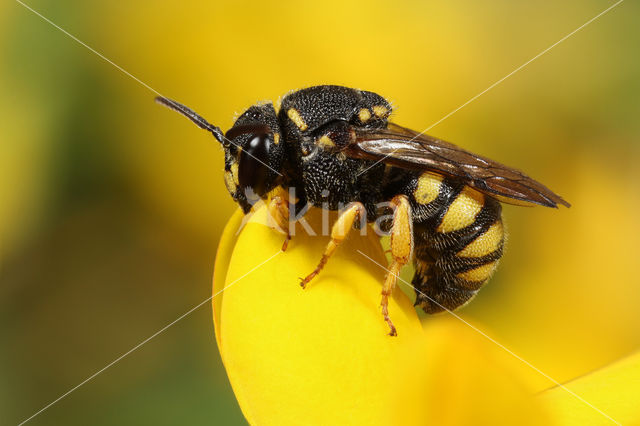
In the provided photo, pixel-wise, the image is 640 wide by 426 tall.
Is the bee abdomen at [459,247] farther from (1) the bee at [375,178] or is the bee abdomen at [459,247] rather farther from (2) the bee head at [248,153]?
(2) the bee head at [248,153]

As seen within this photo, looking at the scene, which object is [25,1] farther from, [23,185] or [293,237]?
[293,237]

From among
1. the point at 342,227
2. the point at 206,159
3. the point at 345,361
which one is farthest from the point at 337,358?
the point at 206,159

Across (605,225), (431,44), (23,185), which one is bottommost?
(23,185)

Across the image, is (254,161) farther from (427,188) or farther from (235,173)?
(427,188)

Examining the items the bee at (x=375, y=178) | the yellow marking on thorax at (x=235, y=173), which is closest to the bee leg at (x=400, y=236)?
the bee at (x=375, y=178)

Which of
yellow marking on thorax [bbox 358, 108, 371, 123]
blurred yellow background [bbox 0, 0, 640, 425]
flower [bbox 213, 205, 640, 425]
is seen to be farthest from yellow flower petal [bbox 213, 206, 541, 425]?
blurred yellow background [bbox 0, 0, 640, 425]

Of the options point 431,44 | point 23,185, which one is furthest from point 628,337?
point 23,185

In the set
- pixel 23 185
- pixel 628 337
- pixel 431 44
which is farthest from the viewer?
pixel 431 44

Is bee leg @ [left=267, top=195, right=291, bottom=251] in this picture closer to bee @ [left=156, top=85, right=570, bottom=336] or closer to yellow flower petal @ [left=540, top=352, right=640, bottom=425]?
bee @ [left=156, top=85, right=570, bottom=336]
